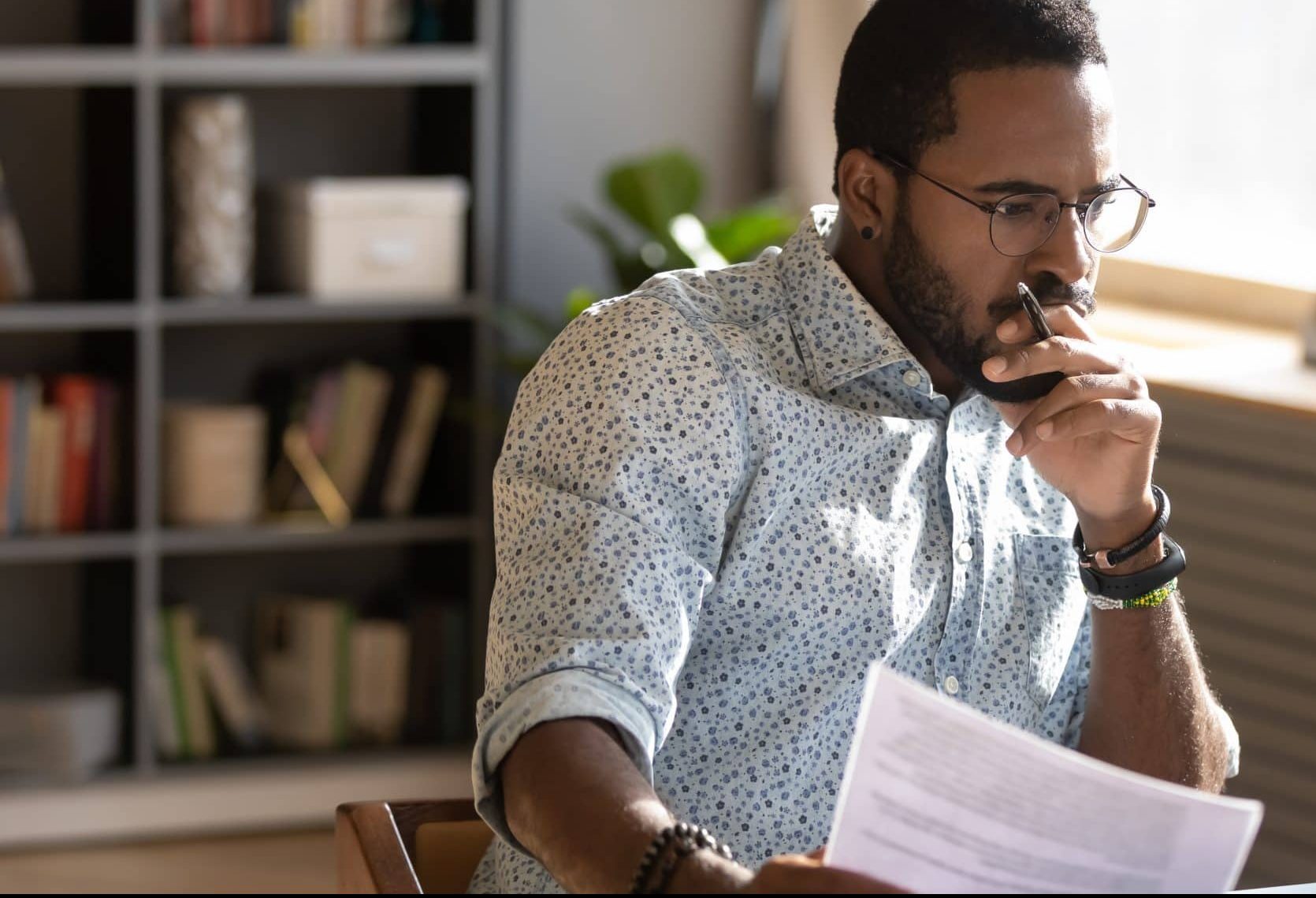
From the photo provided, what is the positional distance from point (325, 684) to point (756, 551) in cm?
201

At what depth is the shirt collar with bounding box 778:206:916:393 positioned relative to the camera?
136cm

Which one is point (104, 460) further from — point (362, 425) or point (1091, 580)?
point (1091, 580)

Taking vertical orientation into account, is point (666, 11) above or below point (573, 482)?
above

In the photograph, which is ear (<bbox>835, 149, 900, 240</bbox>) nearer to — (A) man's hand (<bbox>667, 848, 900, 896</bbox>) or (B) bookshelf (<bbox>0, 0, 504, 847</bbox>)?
(A) man's hand (<bbox>667, 848, 900, 896</bbox>)

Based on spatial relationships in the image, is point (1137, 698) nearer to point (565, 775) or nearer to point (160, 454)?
point (565, 775)

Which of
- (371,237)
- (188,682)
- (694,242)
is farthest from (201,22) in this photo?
(188,682)

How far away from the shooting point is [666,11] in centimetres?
332

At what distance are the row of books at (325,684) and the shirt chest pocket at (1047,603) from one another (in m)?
1.83

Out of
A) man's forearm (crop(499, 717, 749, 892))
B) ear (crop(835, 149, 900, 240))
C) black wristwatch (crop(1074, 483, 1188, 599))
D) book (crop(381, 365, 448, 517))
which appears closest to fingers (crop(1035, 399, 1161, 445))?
black wristwatch (crop(1074, 483, 1188, 599))

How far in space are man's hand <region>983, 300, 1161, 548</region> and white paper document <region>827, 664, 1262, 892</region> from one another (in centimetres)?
52

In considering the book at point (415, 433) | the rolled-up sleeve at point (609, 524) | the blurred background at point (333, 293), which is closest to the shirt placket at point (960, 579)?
the rolled-up sleeve at point (609, 524)

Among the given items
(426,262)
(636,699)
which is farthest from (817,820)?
(426,262)

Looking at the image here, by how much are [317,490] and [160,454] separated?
30 cm

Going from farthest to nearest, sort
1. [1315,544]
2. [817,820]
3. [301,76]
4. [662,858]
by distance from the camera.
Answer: [301,76], [1315,544], [817,820], [662,858]
